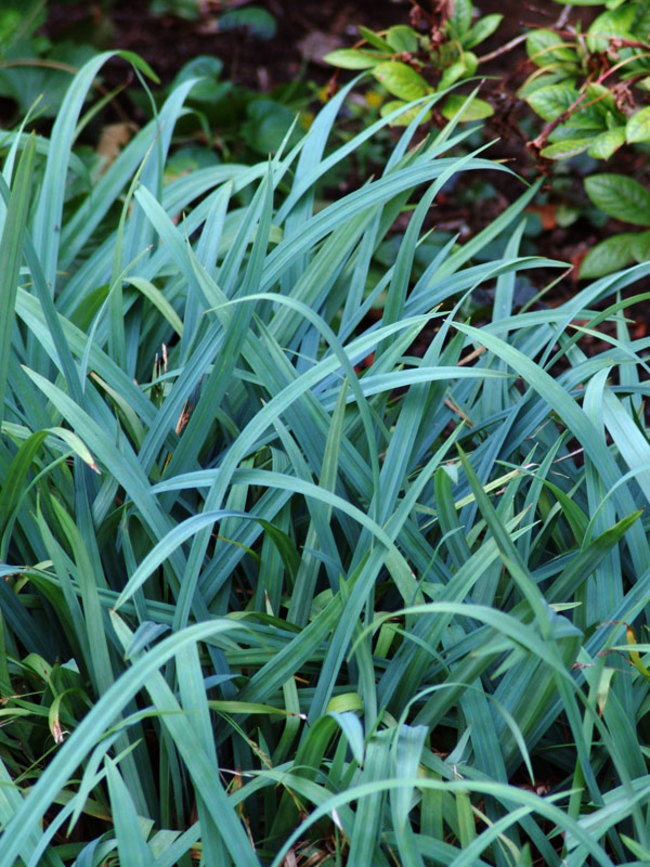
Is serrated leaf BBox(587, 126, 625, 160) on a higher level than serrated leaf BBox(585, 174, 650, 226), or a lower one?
higher

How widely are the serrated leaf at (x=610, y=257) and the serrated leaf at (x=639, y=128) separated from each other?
33 cm

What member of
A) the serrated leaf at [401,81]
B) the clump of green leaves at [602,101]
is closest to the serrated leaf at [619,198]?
the clump of green leaves at [602,101]

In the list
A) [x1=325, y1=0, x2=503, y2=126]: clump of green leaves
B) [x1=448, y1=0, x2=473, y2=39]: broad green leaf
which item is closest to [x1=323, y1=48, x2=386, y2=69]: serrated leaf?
[x1=325, y1=0, x2=503, y2=126]: clump of green leaves

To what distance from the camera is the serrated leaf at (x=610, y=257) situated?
1657 millimetres

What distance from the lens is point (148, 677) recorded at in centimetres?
76

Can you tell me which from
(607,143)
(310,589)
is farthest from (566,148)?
(310,589)

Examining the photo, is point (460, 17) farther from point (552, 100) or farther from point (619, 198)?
point (619, 198)

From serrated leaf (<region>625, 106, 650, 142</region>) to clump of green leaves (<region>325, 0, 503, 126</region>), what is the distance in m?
0.28

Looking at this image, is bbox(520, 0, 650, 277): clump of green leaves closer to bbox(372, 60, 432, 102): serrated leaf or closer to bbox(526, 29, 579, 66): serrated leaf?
bbox(526, 29, 579, 66): serrated leaf

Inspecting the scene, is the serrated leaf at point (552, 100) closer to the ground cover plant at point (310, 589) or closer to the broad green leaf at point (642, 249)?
the broad green leaf at point (642, 249)

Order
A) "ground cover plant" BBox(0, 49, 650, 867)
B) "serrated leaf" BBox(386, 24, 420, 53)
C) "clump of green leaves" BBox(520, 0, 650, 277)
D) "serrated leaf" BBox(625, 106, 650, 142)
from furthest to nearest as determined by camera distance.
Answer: "serrated leaf" BBox(386, 24, 420, 53) < "clump of green leaves" BBox(520, 0, 650, 277) < "serrated leaf" BBox(625, 106, 650, 142) < "ground cover plant" BBox(0, 49, 650, 867)

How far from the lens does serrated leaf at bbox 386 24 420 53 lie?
1.68m

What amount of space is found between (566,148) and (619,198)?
0.22m

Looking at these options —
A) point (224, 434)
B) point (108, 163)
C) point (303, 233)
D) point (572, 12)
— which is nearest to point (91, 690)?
point (224, 434)
